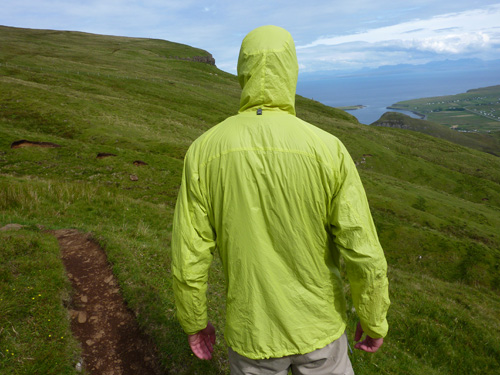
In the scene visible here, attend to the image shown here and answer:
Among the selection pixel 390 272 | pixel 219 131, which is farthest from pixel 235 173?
pixel 390 272

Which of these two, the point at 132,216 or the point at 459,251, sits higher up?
the point at 132,216

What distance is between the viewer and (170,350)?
19.2 feet

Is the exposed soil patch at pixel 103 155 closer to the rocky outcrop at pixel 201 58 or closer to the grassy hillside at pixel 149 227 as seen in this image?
the grassy hillside at pixel 149 227

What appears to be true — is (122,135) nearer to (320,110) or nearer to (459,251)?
(459,251)

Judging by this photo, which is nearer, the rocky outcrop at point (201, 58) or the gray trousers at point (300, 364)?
the gray trousers at point (300, 364)

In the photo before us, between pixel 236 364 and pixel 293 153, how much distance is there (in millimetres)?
2114

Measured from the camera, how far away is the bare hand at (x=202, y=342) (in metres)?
3.26

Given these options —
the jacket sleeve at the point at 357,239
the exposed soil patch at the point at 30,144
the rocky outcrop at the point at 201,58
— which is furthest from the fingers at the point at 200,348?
the rocky outcrop at the point at 201,58

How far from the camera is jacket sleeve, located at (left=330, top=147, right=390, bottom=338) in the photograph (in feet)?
9.37

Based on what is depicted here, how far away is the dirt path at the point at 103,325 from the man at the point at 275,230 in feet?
12.0

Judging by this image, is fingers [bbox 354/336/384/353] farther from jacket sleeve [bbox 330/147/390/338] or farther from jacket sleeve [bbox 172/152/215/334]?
jacket sleeve [bbox 172/152/215/334]

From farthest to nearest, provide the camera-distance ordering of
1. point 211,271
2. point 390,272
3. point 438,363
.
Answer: point 390,272 < point 211,271 < point 438,363

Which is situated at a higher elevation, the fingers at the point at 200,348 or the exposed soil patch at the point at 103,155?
the fingers at the point at 200,348

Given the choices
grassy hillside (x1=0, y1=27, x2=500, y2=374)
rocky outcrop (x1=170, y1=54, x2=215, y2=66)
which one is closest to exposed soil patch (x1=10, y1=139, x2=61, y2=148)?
grassy hillside (x1=0, y1=27, x2=500, y2=374)
